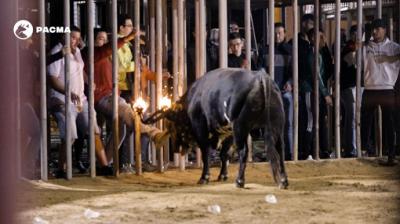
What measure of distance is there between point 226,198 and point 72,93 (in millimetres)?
2411

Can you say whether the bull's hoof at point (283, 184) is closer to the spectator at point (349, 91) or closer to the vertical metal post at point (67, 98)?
the vertical metal post at point (67, 98)

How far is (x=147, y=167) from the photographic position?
8641mm

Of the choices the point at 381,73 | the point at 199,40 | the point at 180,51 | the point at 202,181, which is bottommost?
the point at 202,181

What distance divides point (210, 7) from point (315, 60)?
5.67 feet

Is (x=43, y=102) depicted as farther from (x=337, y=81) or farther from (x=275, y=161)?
(x=337, y=81)

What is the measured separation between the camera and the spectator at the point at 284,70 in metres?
8.92

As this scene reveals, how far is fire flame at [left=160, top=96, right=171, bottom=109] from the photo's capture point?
8.18 metres

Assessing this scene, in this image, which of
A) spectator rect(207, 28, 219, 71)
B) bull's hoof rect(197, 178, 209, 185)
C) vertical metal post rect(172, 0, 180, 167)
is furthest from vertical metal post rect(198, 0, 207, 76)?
bull's hoof rect(197, 178, 209, 185)

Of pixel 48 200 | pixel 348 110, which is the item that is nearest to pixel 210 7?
pixel 348 110

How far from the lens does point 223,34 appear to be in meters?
8.59

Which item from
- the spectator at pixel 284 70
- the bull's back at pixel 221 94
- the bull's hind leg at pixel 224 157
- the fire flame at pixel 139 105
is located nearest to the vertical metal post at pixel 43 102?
the fire flame at pixel 139 105

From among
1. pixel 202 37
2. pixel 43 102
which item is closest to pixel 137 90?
pixel 202 37

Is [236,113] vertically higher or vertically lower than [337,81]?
lower

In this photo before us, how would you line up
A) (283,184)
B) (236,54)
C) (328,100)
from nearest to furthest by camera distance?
(283,184) → (236,54) → (328,100)
